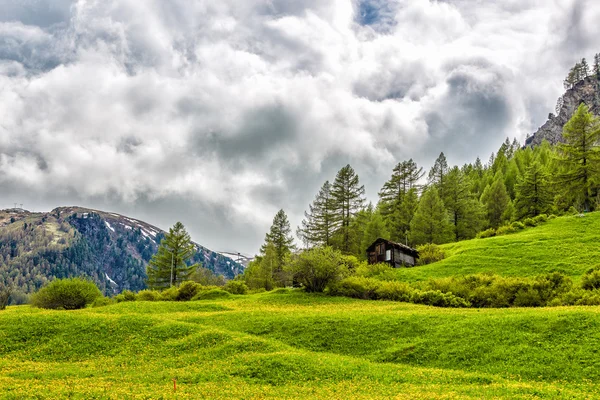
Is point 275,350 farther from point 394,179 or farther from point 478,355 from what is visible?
point 394,179

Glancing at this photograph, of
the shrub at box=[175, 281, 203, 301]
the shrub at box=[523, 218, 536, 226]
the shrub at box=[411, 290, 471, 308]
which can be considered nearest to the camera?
the shrub at box=[411, 290, 471, 308]

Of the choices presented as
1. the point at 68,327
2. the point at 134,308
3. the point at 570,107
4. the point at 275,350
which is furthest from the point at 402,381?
the point at 570,107

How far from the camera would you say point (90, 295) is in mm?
40781

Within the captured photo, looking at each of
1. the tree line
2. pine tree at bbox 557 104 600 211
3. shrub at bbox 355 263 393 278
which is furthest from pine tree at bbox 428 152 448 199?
shrub at bbox 355 263 393 278

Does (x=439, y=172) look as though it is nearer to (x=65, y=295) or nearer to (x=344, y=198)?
(x=344, y=198)

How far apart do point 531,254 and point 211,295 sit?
1390 inches

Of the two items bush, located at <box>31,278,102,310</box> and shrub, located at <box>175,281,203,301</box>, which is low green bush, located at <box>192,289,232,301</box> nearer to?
shrub, located at <box>175,281,203,301</box>

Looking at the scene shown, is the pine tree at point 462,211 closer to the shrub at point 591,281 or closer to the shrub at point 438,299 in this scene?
the shrub at point 438,299

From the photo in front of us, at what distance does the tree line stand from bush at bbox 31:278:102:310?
28.3 m

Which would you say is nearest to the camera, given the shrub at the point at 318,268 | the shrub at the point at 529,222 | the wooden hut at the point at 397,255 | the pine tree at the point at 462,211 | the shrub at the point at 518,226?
the shrub at the point at 318,268

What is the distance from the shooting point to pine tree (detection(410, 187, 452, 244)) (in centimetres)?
6900

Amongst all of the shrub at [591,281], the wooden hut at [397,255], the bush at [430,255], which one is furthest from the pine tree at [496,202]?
the shrub at [591,281]

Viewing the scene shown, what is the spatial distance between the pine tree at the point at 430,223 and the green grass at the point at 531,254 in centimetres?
1198

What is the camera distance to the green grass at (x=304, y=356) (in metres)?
15.2
